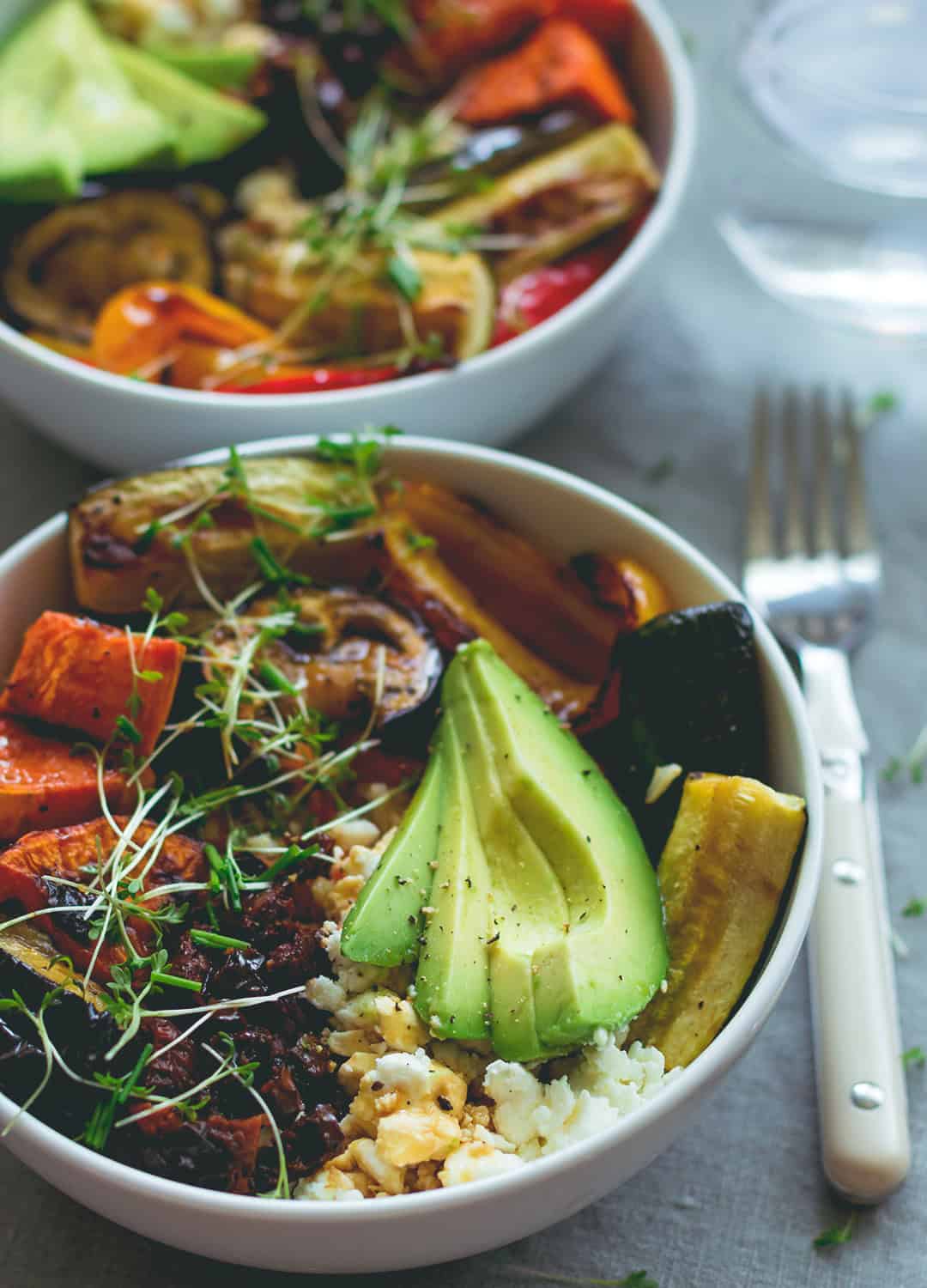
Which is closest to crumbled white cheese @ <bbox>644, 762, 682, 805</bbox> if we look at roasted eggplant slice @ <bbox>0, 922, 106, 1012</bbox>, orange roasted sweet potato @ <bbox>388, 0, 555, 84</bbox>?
roasted eggplant slice @ <bbox>0, 922, 106, 1012</bbox>

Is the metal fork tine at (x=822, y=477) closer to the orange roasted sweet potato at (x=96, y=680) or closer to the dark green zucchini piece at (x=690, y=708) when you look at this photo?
the dark green zucchini piece at (x=690, y=708)

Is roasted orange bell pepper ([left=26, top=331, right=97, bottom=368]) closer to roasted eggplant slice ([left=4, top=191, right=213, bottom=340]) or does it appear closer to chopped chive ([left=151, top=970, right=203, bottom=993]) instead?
roasted eggplant slice ([left=4, top=191, right=213, bottom=340])

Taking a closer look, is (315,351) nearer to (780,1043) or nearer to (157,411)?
(157,411)

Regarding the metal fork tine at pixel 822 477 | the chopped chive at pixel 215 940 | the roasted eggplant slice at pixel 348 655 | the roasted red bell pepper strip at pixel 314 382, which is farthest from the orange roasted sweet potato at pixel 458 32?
the chopped chive at pixel 215 940

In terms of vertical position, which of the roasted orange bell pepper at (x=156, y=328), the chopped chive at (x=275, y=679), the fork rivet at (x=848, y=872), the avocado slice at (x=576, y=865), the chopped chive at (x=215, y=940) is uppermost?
the roasted orange bell pepper at (x=156, y=328)

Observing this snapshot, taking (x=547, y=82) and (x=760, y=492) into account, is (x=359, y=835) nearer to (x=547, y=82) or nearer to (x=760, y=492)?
(x=760, y=492)

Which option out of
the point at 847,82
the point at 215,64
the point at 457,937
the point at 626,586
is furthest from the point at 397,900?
the point at 847,82
